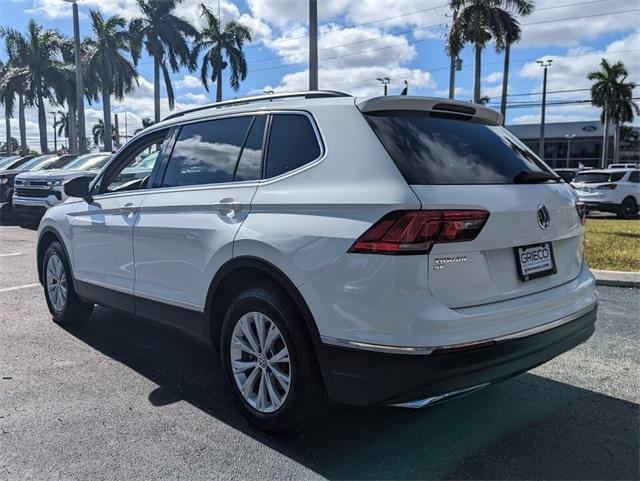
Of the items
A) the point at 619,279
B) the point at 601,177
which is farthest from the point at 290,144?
the point at 601,177

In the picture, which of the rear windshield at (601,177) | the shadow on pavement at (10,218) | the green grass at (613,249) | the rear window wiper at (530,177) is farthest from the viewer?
the rear windshield at (601,177)

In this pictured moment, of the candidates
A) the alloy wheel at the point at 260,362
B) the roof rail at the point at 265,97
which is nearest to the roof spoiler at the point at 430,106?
the roof rail at the point at 265,97

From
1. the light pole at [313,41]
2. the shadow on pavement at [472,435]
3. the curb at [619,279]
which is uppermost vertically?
the light pole at [313,41]

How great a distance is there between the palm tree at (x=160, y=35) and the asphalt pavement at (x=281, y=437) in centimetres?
3553

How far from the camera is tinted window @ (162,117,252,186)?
12.0 feet

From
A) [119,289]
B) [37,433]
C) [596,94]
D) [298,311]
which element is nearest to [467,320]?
[298,311]

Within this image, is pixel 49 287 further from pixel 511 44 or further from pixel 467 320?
pixel 511 44

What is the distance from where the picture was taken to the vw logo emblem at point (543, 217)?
3037 millimetres

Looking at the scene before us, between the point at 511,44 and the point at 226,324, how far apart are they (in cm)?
3283

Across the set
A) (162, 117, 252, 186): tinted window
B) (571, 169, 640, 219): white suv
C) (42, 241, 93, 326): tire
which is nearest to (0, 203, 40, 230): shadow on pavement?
(42, 241, 93, 326): tire

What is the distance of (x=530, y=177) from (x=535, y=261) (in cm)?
49

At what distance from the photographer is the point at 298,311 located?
297cm

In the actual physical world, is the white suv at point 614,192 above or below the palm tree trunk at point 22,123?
below

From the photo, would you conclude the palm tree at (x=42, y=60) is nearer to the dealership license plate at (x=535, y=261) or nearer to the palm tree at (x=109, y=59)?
the palm tree at (x=109, y=59)
